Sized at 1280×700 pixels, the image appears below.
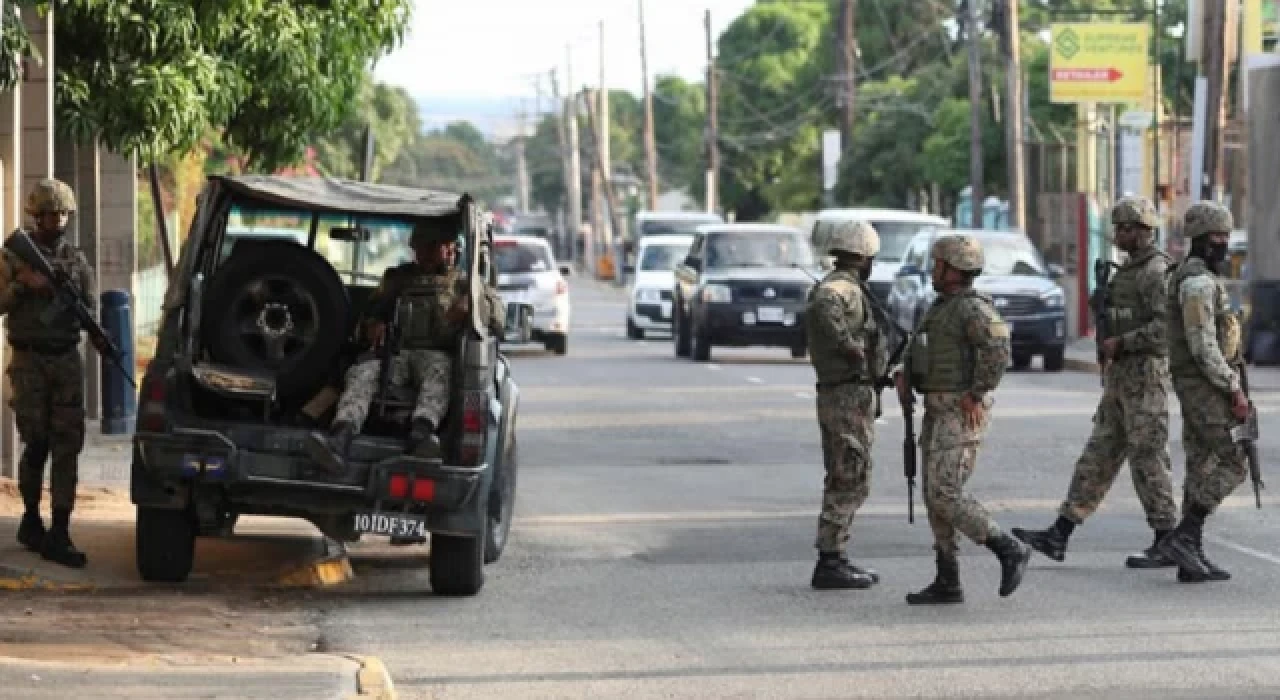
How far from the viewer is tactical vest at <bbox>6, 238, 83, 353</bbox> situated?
1334 cm

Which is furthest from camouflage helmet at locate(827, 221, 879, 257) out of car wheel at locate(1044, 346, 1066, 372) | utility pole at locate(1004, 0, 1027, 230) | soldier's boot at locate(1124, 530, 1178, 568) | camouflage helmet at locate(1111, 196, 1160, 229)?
utility pole at locate(1004, 0, 1027, 230)

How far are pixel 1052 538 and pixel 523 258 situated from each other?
24.5 metres

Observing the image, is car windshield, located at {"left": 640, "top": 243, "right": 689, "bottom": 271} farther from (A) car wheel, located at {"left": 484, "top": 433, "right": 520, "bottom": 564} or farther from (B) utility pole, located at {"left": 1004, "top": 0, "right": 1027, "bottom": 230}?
(A) car wheel, located at {"left": 484, "top": 433, "right": 520, "bottom": 564}

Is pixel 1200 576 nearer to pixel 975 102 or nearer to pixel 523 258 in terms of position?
pixel 523 258

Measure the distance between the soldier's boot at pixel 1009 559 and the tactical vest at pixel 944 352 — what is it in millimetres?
708

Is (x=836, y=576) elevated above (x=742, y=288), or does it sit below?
below

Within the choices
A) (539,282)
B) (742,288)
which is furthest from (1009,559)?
(539,282)

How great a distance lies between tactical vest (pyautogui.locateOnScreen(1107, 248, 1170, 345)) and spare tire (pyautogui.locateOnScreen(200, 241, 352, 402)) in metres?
3.84

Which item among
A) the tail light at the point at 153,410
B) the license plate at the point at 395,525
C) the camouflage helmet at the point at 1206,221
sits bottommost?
the license plate at the point at 395,525

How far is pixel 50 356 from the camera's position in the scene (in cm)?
1339

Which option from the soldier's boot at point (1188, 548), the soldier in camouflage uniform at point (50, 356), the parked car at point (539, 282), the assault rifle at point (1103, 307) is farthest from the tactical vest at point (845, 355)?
the parked car at point (539, 282)

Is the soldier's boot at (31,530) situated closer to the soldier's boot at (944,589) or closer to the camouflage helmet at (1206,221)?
the soldier's boot at (944,589)

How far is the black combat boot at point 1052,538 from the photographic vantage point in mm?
13492

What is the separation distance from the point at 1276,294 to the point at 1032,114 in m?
38.4
